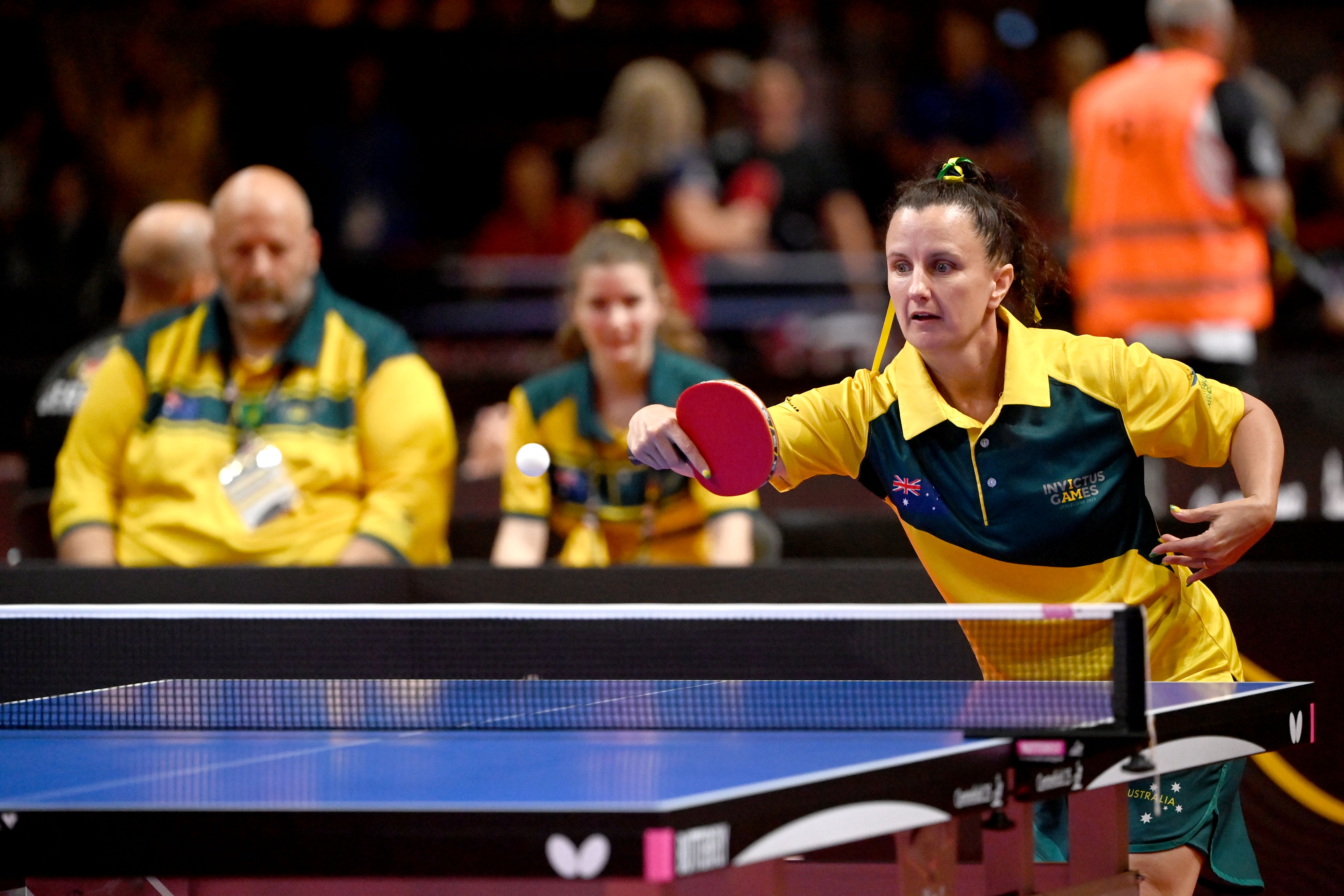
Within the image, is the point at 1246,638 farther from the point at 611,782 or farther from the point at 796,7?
the point at 796,7

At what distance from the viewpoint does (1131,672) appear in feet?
7.72

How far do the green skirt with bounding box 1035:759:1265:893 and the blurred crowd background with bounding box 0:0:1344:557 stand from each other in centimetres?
325

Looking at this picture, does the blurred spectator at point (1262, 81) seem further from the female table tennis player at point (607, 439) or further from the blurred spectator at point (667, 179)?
the female table tennis player at point (607, 439)

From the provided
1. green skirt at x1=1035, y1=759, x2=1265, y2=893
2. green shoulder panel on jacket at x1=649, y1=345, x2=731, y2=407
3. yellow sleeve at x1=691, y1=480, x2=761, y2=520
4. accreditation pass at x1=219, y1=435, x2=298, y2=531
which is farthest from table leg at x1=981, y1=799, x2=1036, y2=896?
accreditation pass at x1=219, y1=435, x2=298, y2=531

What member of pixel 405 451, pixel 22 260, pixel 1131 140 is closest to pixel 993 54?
pixel 1131 140

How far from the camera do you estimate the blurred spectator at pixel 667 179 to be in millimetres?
7574

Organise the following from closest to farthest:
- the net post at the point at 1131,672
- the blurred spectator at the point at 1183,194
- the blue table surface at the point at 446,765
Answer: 1. the blue table surface at the point at 446,765
2. the net post at the point at 1131,672
3. the blurred spectator at the point at 1183,194

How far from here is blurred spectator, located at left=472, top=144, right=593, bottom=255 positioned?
9.46 m

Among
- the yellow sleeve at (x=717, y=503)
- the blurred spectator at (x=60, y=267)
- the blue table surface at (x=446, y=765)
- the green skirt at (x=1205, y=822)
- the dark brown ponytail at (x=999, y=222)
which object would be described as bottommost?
the green skirt at (x=1205, y=822)

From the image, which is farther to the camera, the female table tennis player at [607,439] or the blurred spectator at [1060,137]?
the blurred spectator at [1060,137]

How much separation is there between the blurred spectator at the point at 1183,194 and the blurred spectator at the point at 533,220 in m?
3.49

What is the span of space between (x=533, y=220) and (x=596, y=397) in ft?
15.5

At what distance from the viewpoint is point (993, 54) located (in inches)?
458

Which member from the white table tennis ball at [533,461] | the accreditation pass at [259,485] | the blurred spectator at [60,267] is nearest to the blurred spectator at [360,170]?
the blurred spectator at [60,267]
